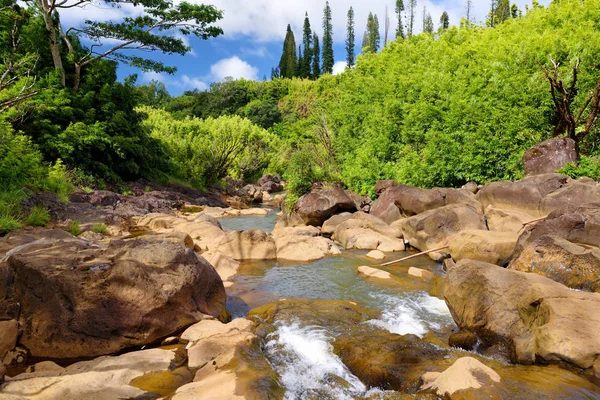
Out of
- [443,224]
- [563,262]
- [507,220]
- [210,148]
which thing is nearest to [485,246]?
[563,262]

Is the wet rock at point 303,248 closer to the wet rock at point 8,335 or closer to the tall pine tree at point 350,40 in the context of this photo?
the wet rock at point 8,335

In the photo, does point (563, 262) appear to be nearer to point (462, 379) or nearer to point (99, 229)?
point (462, 379)

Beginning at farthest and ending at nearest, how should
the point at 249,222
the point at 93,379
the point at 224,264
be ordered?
the point at 249,222 → the point at 224,264 → the point at 93,379

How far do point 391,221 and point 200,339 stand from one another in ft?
34.7

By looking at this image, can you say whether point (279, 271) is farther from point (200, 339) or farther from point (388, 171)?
point (388, 171)

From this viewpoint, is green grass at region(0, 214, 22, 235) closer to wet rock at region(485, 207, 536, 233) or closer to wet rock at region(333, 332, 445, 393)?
wet rock at region(333, 332, 445, 393)

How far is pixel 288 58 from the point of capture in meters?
72.9

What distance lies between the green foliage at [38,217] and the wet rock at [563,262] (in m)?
12.7

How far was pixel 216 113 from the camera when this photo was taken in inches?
2378

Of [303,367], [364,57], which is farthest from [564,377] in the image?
[364,57]

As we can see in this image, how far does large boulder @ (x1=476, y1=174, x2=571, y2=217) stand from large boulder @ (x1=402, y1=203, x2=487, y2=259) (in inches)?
38.3

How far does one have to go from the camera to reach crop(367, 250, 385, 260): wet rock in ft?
35.4

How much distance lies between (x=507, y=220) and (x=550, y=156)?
4.03m

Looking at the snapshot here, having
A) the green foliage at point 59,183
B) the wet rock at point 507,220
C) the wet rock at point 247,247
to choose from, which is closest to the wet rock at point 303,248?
the wet rock at point 247,247
